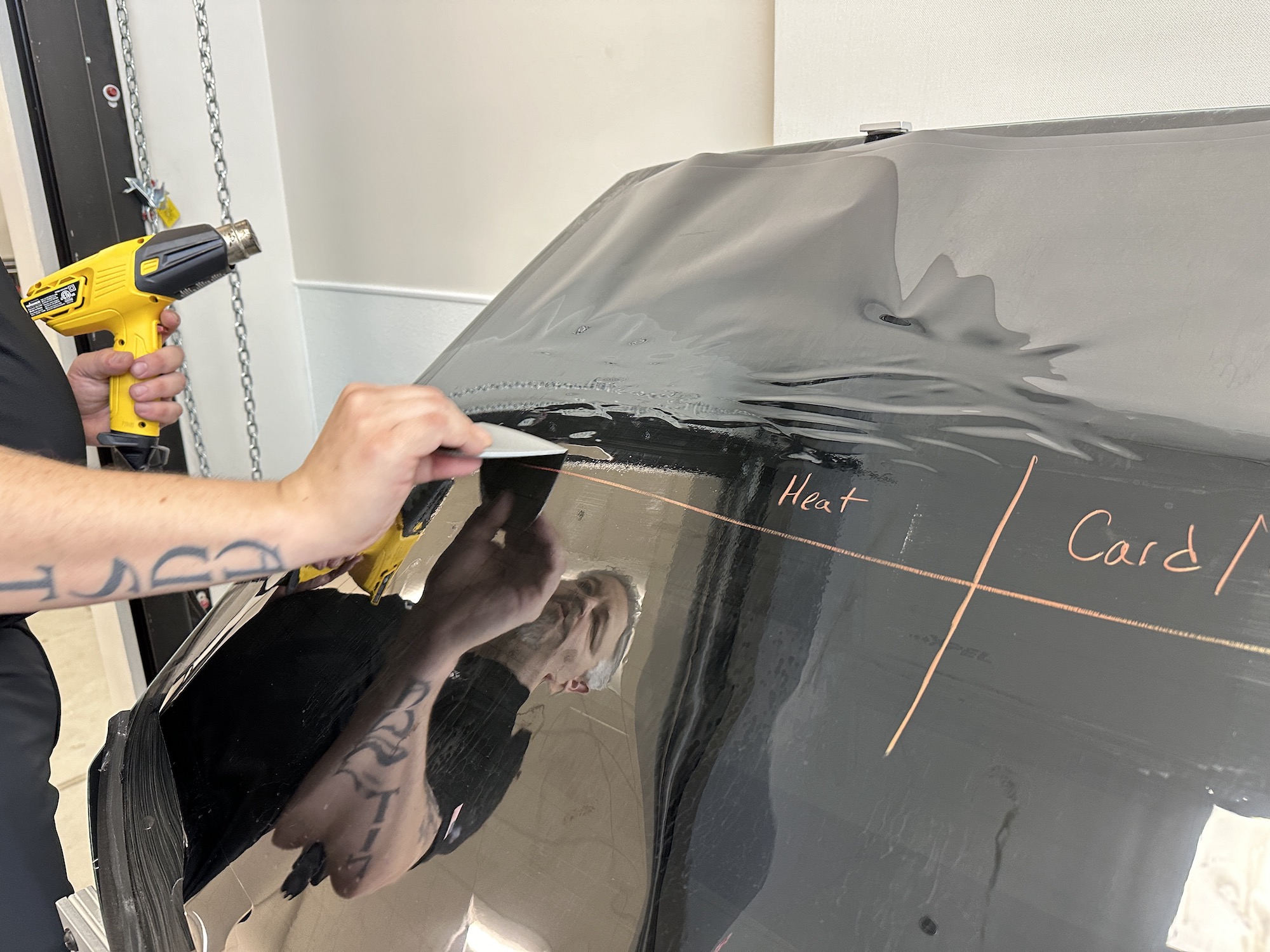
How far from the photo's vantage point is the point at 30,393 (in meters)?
0.78

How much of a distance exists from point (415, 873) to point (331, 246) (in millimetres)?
2036

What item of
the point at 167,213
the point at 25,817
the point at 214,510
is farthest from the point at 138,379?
the point at 167,213

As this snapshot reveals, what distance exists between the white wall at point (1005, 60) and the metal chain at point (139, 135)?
117 centimetres

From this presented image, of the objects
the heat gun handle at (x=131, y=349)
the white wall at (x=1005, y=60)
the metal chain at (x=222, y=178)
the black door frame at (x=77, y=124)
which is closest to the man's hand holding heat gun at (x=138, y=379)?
the heat gun handle at (x=131, y=349)

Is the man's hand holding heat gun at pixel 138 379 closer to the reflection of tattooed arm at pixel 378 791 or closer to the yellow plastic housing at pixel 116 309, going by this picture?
the yellow plastic housing at pixel 116 309

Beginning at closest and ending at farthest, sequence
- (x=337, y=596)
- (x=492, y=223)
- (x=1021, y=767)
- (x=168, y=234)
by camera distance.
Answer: (x=1021, y=767) < (x=337, y=596) < (x=168, y=234) < (x=492, y=223)

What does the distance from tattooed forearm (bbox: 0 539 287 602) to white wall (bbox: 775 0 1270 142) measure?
1.00 meters

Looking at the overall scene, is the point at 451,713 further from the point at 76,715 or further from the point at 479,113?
the point at 76,715

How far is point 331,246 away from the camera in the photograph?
213cm

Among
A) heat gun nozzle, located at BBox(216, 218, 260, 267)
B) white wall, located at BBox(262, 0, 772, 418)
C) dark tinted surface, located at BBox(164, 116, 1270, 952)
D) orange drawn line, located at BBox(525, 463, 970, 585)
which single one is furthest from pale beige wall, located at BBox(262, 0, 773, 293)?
orange drawn line, located at BBox(525, 463, 970, 585)

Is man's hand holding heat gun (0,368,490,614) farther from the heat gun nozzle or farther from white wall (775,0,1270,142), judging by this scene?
white wall (775,0,1270,142)

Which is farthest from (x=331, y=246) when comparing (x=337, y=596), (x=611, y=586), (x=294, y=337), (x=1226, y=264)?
(x=1226, y=264)

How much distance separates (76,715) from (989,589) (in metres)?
2.48

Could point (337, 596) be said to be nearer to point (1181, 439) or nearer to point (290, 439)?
point (1181, 439)
